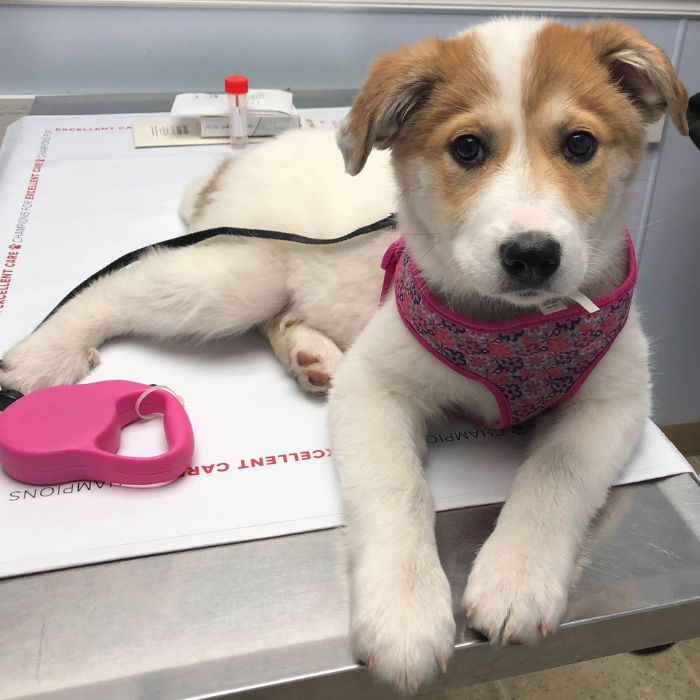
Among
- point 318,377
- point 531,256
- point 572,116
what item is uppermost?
point 572,116

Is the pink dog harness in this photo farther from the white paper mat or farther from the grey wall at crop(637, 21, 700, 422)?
the grey wall at crop(637, 21, 700, 422)

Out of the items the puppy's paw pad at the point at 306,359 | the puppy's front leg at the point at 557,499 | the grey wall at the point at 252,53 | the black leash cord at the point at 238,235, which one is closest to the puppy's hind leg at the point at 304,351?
the puppy's paw pad at the point at 306,359

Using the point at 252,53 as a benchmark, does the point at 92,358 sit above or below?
below

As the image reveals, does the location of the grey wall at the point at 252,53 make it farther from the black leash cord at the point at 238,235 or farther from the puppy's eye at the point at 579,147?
the puppy's eye at the point at 579,147

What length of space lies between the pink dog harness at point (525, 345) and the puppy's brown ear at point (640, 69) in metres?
0.20

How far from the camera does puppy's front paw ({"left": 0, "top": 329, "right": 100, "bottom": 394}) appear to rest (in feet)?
4.18

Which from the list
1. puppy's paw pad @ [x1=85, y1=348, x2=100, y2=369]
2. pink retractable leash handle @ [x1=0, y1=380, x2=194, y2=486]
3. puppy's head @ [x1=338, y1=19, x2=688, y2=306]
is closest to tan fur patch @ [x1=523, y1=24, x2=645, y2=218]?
puppy's head @ [x1=338, y1=19, x2=688, y2=306]

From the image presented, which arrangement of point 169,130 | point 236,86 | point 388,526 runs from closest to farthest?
point 388,526 < point 236,86 < point 169,130

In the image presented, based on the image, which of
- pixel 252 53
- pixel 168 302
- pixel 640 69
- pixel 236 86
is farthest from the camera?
pixel 252 53

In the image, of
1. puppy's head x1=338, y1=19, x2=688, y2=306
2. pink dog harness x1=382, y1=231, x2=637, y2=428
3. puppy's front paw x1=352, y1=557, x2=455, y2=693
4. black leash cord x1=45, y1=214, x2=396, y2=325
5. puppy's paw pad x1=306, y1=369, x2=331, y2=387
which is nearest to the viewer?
puppy's front paw x1=352, y1=557, x2=455, y2=693

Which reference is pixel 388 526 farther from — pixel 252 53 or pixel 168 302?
pixel 252 53

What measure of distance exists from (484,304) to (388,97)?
34 cm

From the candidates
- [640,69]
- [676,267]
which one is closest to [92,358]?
[640,69]

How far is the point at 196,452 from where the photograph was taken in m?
1.12
